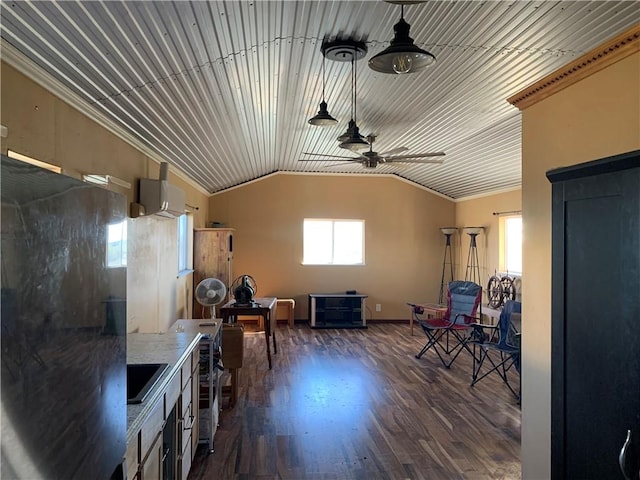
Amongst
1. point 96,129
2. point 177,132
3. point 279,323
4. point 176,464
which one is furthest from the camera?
point 279,323

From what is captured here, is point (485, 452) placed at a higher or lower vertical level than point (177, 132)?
lower

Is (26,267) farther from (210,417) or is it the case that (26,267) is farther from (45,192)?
(210,417)

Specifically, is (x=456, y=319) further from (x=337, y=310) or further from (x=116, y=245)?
(x=116, y=245)

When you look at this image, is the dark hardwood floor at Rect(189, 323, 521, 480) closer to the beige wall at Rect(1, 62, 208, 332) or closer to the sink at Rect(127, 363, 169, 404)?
the sink at Rect(127, 363, 169, 404)

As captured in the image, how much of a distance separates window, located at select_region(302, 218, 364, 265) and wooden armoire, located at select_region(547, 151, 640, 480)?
644cm

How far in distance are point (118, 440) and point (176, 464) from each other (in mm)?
1395

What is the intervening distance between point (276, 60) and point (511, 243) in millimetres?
5131

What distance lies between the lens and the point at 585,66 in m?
1.76

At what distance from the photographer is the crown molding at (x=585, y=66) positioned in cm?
154

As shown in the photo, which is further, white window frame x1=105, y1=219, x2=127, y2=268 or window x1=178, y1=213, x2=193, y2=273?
window x1=178, y1=213, x2=193, y2=273

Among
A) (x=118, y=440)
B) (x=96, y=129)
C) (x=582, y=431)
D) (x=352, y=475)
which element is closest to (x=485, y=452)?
(x=352, y=475)

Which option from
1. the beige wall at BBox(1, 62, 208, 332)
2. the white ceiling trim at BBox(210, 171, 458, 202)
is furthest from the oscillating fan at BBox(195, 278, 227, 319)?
the white ceiling trim at BBox(210, 171, 458, 202)

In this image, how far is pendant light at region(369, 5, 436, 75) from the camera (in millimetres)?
2111

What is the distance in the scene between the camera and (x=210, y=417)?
3.09 metres
